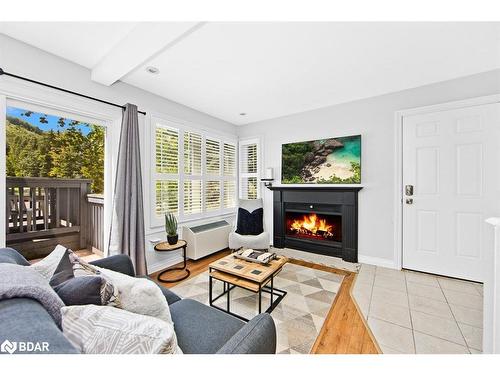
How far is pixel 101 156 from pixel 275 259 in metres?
2.40

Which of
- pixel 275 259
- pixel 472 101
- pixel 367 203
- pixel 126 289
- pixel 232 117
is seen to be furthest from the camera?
pixel 232 117

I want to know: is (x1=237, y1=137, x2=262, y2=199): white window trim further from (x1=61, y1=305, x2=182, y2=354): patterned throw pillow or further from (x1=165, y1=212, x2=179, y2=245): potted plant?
(x1=61, y1=305, x2=182, y2=354): patterned throw pillow

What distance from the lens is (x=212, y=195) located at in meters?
3.85

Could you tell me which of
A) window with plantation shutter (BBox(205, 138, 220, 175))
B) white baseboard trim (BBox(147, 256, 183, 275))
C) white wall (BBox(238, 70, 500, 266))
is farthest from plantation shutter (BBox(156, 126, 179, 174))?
white wall (BBox(238, 70, 500, 266))

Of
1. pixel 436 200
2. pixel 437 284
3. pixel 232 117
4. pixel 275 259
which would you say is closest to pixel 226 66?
pixel 232 117

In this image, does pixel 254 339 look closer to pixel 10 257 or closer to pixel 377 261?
pixel 10 257

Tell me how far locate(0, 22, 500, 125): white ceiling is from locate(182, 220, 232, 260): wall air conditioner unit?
205 cm

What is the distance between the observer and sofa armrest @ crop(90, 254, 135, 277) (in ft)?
5.01

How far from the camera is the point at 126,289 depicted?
0.95 meters

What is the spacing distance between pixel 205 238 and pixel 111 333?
265 centimetres

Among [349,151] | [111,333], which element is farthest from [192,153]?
[111,333]

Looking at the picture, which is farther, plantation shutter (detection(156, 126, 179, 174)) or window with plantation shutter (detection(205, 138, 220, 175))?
window with plantation shutter (detection(205, 138, 220, 175))

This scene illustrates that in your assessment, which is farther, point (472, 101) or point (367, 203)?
point (367, 203)

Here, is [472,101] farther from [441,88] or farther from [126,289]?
[126,289]
